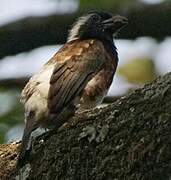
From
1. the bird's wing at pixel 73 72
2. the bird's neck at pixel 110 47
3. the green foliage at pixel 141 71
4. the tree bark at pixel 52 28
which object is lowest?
the green foliage at pixel 141 71

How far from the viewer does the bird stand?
3.98 metres

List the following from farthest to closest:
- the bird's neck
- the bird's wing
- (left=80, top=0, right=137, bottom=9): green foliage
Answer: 1. the bird's neck
2. (left=80, top=0, right=137, bottom=9): green foliage
3. the bird's wing

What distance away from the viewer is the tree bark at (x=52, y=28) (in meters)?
4.02

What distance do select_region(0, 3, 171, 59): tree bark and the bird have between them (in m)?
0.21

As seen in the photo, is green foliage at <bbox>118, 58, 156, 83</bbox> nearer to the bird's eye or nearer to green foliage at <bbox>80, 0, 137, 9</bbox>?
the bird's eye

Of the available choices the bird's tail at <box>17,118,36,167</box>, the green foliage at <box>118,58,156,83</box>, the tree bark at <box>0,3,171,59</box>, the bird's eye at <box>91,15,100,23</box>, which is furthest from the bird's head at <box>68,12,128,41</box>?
the bird's tail at <box>17,118,36,167</box>

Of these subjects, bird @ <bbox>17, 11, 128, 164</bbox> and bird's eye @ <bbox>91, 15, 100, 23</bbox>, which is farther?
bird's eye @ <bbox>91, 15, 100, 23</bbox>

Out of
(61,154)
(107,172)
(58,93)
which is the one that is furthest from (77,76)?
(107,172)

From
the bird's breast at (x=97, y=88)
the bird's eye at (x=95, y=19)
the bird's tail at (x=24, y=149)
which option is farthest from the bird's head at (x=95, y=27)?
the bird's tail at (x=24, y=149)

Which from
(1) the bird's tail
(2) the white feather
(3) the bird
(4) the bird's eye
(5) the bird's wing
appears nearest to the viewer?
(1) the bird's tail

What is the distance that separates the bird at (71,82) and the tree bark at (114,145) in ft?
0.72

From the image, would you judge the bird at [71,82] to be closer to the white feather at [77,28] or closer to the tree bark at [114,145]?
the white feather at [77,28]

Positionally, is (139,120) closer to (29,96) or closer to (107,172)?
(107,172)

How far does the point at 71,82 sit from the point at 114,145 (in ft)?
5.31
